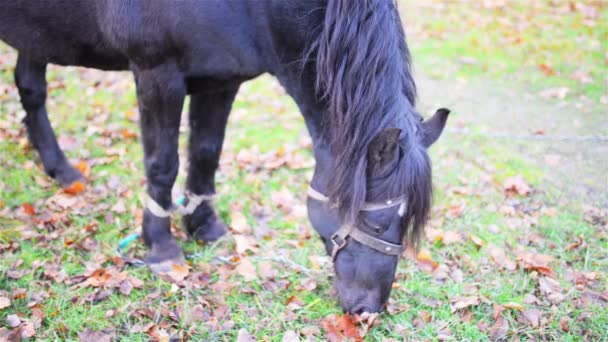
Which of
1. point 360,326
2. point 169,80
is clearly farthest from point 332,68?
point 360,326

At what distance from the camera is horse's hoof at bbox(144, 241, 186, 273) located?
316 centimetres

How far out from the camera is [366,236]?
2531mm

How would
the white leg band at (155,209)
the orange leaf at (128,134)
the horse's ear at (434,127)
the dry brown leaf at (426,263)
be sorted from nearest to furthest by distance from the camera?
the horse's ear at (434,127), the white leg band at (155,209), the dry brown leaf at (426,263), the orange leaf at (128,134)

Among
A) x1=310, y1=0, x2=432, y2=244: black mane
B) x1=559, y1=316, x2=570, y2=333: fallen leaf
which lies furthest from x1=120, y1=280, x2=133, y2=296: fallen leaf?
x1=559, y1=316, x2=570, y2=333: fallen leaf

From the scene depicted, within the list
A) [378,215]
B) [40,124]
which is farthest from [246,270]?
[40,124]

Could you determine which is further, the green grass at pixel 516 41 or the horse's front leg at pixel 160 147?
the green grass at pixel 516 41

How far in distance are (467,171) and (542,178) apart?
0.59 meters

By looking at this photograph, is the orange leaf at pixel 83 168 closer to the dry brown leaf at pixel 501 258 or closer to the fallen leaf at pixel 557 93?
the dry brown leaf at pixel 501 258

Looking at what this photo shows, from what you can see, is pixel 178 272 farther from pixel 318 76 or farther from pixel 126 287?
pixel 318 76

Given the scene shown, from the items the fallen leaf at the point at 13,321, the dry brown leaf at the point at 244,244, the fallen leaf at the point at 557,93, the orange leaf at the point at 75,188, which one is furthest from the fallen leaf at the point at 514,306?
the fallen leaf at the point at 557,93

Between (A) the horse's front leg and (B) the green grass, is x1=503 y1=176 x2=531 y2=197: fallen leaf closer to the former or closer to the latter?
(B) the green grass

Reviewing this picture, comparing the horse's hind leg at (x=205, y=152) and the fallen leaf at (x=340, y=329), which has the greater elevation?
the horse's hind leg at (x=205, y=152)

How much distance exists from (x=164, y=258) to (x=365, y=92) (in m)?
1.70

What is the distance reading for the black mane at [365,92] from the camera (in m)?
2.32
